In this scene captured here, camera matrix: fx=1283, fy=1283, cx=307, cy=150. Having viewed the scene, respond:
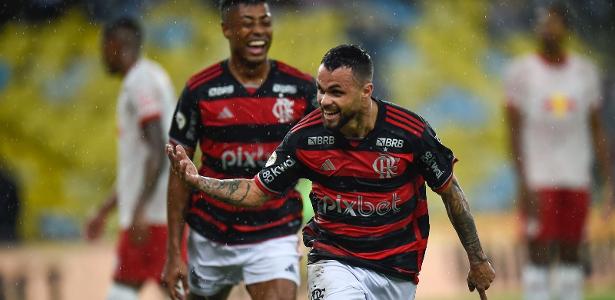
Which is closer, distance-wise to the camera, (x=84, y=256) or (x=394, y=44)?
(x=84, y=256)

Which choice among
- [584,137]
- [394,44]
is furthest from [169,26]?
[584,137]

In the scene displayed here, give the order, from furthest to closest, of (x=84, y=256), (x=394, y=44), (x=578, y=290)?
(x=394, y=44), (x=84, y=256), (x=578, y=290)

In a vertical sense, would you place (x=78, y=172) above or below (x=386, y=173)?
below

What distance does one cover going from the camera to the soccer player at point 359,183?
19.8ft

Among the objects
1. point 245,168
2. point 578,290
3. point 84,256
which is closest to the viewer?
point 245,168

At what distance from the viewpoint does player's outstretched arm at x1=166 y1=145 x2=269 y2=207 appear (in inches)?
235

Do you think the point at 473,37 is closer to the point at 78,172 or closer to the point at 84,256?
the point at 78,172

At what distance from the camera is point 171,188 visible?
23.5 ft

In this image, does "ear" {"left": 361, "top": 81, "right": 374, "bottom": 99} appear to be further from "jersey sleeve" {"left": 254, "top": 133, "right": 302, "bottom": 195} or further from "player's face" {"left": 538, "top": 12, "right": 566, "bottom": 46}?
"player's face" {"left": 538, "top": 12, "right": 566, "bottom": 46}

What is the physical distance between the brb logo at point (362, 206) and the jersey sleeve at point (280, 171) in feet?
0.69

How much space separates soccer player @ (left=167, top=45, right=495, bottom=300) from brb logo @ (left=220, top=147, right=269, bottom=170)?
2.51 feet

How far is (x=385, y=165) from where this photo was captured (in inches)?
242

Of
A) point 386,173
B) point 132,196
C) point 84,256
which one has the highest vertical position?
point 386,173

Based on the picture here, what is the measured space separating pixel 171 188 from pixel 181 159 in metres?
1.23
